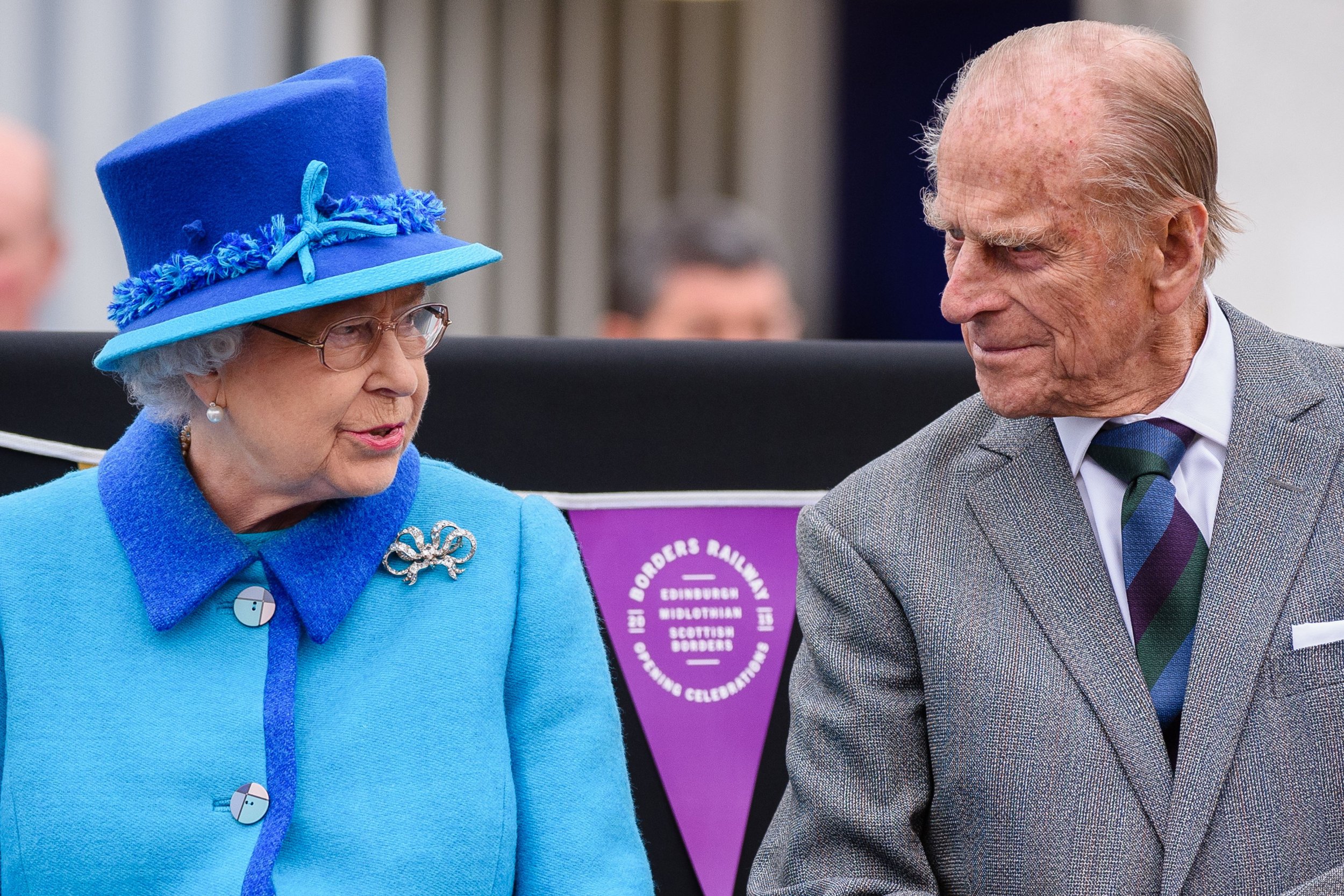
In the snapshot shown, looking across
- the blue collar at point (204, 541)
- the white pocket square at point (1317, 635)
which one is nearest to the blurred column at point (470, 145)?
the blue collar at point (204, 541)

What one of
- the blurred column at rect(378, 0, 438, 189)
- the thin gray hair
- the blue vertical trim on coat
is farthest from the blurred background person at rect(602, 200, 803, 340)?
Result: the blue vertical trim on coat

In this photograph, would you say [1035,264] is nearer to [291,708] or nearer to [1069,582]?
[1069,582]

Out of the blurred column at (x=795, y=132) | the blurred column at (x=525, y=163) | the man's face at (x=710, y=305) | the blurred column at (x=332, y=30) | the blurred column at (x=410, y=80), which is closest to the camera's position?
the man's face at (x=710, y=305)

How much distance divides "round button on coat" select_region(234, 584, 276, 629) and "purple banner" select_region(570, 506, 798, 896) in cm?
52

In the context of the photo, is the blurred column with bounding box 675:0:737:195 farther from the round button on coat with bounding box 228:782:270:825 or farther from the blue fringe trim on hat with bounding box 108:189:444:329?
the round button on coat with bounding box 228:782:270:825

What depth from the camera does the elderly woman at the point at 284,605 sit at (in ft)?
6.11

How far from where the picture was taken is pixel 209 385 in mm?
1953

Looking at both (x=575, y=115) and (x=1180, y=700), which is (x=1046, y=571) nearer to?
(x=1180, y=700)

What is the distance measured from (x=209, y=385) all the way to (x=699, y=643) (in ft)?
2.70

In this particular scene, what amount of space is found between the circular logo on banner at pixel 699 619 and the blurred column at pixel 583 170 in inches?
80.8

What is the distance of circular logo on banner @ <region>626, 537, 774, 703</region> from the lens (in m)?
2.35

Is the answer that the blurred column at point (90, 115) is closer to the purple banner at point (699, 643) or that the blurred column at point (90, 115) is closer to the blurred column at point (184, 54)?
the blurred column at point (184, 54)

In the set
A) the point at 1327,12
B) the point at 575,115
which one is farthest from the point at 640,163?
the point at 1327,12

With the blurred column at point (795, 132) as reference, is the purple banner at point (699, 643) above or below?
below
